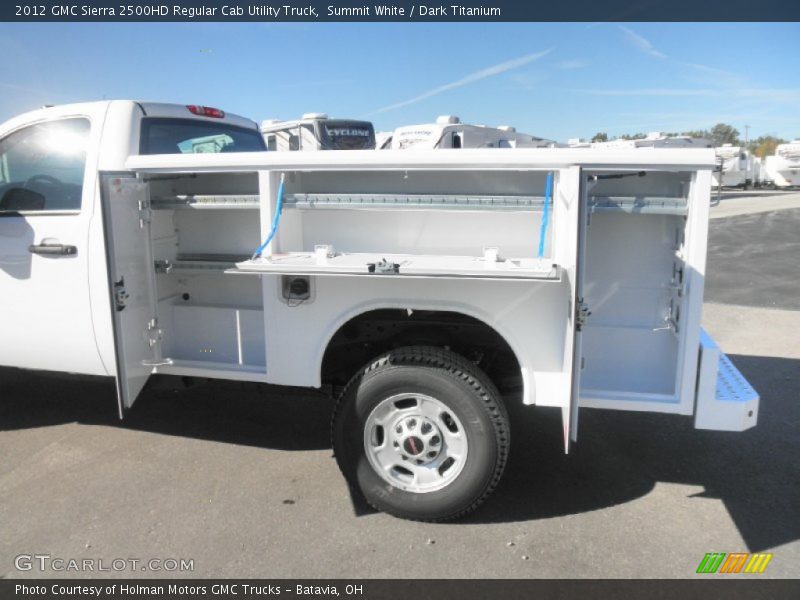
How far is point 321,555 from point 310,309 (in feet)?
3.99

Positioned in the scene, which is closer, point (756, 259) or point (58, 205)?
point (58, 205)

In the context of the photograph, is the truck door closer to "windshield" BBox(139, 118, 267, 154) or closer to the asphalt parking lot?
"windshield" BBox(139, 118, 267, 154)

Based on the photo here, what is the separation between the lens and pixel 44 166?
3965mm

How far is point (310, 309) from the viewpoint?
11.1 ft

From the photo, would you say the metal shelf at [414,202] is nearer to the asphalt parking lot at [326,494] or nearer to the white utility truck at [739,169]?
the asphalt parking lot at [326,494]

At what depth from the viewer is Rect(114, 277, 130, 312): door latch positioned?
3467 mm

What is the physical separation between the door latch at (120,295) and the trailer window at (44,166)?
66 centimetres

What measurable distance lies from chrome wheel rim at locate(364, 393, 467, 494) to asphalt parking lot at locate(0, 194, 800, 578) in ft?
0.86

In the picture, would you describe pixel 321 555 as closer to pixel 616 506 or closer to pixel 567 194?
pixel 616 506

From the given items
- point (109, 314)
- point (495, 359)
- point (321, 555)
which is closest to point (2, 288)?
point (109, 314)

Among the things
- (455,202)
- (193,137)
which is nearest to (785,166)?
(193,137)

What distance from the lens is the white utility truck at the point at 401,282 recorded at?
3.04 meters

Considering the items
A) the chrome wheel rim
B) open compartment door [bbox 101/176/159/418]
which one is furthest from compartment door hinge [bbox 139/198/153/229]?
the chrome wheel rim
